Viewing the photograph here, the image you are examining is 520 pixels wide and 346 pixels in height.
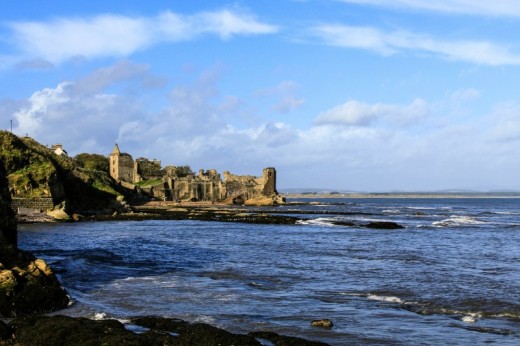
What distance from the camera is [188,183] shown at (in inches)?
4808

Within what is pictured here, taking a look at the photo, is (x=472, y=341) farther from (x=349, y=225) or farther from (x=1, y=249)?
(x=349, y=225)

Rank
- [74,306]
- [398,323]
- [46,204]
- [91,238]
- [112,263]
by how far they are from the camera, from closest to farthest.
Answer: [398,323] < [74,306] < [112,263] < [91,238] < [46,204]

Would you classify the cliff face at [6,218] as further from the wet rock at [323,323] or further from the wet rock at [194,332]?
the wet rock at [323,323]

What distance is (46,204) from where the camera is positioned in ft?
183

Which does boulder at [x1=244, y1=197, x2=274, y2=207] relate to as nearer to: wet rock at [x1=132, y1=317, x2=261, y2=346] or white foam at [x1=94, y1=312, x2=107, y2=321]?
white foam at [x1=94, y1=312, x2=107, y2=321]

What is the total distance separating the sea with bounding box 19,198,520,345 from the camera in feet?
45.6

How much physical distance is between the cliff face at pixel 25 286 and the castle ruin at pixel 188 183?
96996 mm

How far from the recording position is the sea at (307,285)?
1389cm

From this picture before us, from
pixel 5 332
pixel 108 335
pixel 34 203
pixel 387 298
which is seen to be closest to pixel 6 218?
pixel 5 332

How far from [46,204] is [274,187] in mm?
86484

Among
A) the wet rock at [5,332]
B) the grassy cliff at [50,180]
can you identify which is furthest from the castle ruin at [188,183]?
the wet rock at [5,332]

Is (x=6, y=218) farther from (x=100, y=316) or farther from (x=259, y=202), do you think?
(x=259, y=202)

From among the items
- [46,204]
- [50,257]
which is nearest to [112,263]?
[50,257]

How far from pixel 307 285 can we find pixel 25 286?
32.0 ft
